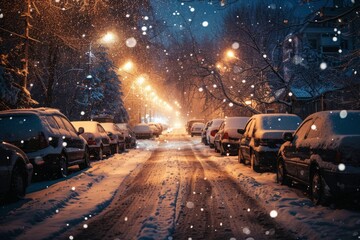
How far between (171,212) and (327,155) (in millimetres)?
2808

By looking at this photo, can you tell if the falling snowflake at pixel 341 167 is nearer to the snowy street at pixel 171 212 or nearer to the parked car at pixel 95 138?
the snowy street at pixel 171 212

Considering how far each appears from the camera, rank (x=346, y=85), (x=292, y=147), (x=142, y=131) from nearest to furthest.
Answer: (x=292, y=147) < (x=346, y=85) < (x=142, y=131)

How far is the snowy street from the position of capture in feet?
20.5

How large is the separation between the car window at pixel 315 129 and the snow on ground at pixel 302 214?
1237 millimetres

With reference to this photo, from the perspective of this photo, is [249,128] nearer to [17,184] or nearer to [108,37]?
[17,184]

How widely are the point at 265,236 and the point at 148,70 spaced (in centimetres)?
3147

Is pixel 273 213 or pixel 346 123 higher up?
pixel 346 123

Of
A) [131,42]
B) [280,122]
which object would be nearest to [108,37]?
[131,42]

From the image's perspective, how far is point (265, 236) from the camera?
610 cm

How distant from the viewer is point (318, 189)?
25.9ft

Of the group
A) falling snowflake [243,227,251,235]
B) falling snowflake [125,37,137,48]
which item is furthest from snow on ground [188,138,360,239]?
falling snowflake [125,37,137,48]

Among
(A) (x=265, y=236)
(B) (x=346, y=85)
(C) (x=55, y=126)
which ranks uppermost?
(B) (x=346, y=85)

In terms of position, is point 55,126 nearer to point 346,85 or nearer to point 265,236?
point 265,236

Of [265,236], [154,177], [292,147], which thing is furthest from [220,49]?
[265,236]
